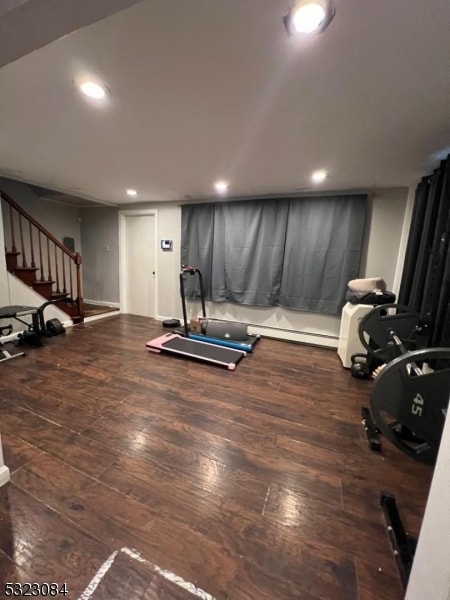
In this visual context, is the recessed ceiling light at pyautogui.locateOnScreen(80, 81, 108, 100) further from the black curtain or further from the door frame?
the door frame

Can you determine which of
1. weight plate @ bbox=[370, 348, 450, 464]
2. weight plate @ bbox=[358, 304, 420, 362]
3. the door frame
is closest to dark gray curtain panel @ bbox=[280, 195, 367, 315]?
weight plate @ bbox=[358, 304, 420, 362]

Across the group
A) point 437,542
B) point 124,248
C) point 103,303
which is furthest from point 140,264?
point 437,542

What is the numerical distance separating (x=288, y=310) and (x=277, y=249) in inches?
38.9

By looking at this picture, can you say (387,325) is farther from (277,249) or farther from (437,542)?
(277,249)

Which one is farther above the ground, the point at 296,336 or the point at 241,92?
the point at 241,92

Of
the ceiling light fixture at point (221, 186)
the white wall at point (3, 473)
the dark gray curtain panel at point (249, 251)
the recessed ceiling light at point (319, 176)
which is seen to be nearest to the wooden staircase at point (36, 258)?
the dark gray curtain panel at point (249, 251)

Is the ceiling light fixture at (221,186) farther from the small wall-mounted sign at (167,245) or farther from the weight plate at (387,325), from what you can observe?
the weight plate at (387,325)

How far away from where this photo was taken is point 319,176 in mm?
2881

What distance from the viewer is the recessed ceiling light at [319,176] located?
2746 millimetres

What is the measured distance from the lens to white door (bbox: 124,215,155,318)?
4963 millimetres

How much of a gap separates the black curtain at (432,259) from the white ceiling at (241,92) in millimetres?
283

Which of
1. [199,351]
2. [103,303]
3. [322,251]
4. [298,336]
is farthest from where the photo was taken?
[103,303]

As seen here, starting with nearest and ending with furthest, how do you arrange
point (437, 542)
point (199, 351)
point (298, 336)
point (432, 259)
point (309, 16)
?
point (437, 542)
point (309, 16)
point (432, 259)
point (199, 351)
point (298, 336)

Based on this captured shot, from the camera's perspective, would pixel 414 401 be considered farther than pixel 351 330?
No
